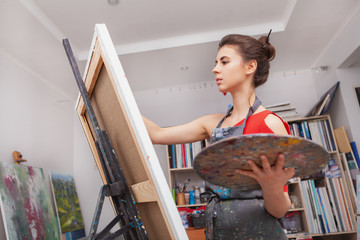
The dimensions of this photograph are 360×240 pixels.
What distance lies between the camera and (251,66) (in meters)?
1.13

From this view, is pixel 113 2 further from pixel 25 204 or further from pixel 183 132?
pixel 25 204

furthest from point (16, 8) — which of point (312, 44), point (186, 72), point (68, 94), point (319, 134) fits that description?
point (319, 134)

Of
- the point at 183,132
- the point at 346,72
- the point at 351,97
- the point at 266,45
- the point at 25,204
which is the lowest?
the point at 25,204

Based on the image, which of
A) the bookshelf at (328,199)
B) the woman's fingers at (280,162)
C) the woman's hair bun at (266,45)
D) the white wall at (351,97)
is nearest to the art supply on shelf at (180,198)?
the bookshelf at (328,199)

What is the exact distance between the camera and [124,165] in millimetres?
1057

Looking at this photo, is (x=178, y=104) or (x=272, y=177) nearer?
(x=272, y=177)

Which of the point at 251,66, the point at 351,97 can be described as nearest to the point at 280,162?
the point at 251,66

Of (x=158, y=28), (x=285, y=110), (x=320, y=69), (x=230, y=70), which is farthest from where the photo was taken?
(x=320, y=69)

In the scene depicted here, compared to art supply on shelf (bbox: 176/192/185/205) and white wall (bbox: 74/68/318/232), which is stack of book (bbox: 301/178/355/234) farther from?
art supply on shelf (bbox: 176/192/185/205)

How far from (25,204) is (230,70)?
2196mm

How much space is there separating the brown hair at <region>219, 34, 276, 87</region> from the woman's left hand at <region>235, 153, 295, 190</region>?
55cm

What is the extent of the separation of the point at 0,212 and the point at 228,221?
2110mm

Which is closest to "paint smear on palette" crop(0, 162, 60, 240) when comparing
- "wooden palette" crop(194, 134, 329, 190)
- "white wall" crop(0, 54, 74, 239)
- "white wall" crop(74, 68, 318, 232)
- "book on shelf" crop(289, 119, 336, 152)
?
"white wall" crop(0, 54, 74, 239)

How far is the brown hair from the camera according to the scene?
1.12m
